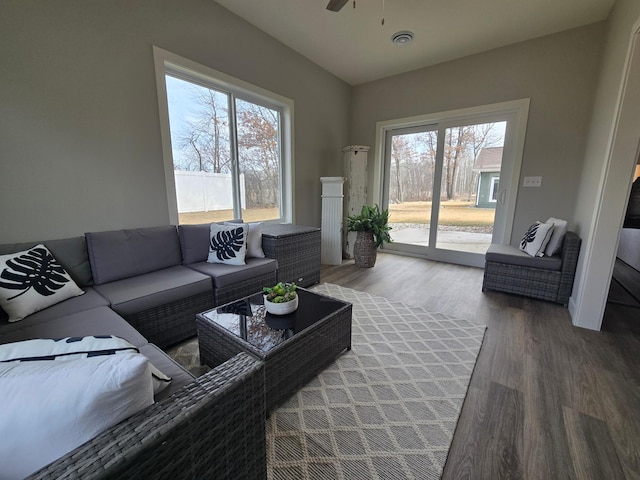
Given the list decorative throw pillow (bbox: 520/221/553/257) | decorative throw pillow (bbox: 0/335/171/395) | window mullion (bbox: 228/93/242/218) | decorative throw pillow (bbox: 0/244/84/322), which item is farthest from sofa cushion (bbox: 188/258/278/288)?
decorative throw pillow (bbox: 520/221/553/257)

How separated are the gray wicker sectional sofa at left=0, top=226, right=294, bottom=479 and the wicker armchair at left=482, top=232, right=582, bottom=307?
2409 mm

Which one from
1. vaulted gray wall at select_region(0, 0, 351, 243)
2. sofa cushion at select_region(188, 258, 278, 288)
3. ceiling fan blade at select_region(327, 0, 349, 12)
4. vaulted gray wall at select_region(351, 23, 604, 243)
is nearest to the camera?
vaulted gray wall at select_region(0, 0, 351, 243)

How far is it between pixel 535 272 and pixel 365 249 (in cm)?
192

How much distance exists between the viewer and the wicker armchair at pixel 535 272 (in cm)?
250

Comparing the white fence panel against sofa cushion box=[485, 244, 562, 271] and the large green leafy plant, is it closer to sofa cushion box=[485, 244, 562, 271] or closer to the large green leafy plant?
the large green leafy plant

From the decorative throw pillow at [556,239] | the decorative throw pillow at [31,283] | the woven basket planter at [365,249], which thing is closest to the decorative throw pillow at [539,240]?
the decorative throw pillow at [556,239]

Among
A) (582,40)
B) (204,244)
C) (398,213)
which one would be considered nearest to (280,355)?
(204,244)

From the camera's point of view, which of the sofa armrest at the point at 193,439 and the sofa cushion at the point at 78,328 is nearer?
the sofa armrest at the point at 193,439

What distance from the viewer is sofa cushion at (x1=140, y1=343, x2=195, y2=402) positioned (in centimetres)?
89

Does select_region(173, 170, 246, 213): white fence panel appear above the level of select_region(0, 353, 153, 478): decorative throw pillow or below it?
above

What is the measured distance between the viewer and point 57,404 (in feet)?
1.64

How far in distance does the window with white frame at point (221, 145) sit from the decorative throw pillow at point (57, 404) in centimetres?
219

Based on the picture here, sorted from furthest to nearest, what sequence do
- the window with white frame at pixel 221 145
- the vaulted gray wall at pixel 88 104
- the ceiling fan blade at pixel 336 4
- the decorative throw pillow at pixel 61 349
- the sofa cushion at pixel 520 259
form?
the sofa cushion at pixel 520 259 → the window with white frame at pixel 221 145 → the ceiling fan blade at pixel 336 4 → the vaulted gray wall at pixel 88 104 → the decorative throw pillow at pixel 61 349

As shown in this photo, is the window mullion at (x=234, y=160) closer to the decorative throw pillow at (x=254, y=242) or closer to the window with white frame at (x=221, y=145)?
the window with white frame at (x=221, y=145)
